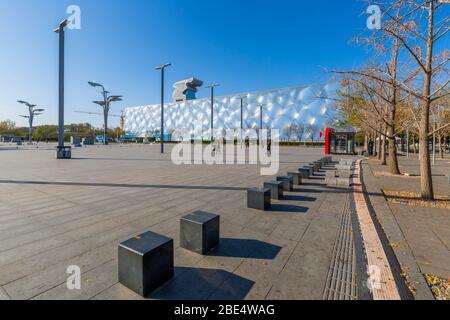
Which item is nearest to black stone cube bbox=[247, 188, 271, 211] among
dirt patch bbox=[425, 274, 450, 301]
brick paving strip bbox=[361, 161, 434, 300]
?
brick paving strip bbox=[361, 161, 434, 300]

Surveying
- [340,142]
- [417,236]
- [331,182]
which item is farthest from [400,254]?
[340,142]

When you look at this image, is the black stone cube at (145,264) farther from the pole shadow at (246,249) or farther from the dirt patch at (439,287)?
the dirt patch at (439,287)

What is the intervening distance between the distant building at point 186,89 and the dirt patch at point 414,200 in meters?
88.8

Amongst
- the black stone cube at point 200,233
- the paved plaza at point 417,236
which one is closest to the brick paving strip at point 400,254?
the paved plaza at point 417,236

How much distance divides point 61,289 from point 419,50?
936 cm

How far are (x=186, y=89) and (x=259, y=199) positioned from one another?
9220 cm

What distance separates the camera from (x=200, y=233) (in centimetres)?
314

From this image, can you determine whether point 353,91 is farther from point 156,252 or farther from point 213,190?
point 156,252

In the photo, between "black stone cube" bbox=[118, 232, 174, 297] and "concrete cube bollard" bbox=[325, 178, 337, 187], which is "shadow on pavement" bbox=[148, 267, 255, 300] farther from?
"concrete cube bollard" bbox=[325, 178, 337, 187]

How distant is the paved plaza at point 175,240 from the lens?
7.89ft

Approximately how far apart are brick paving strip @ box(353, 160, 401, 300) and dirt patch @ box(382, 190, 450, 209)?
155 centimetres

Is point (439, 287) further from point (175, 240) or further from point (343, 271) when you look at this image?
point (175, 240)
